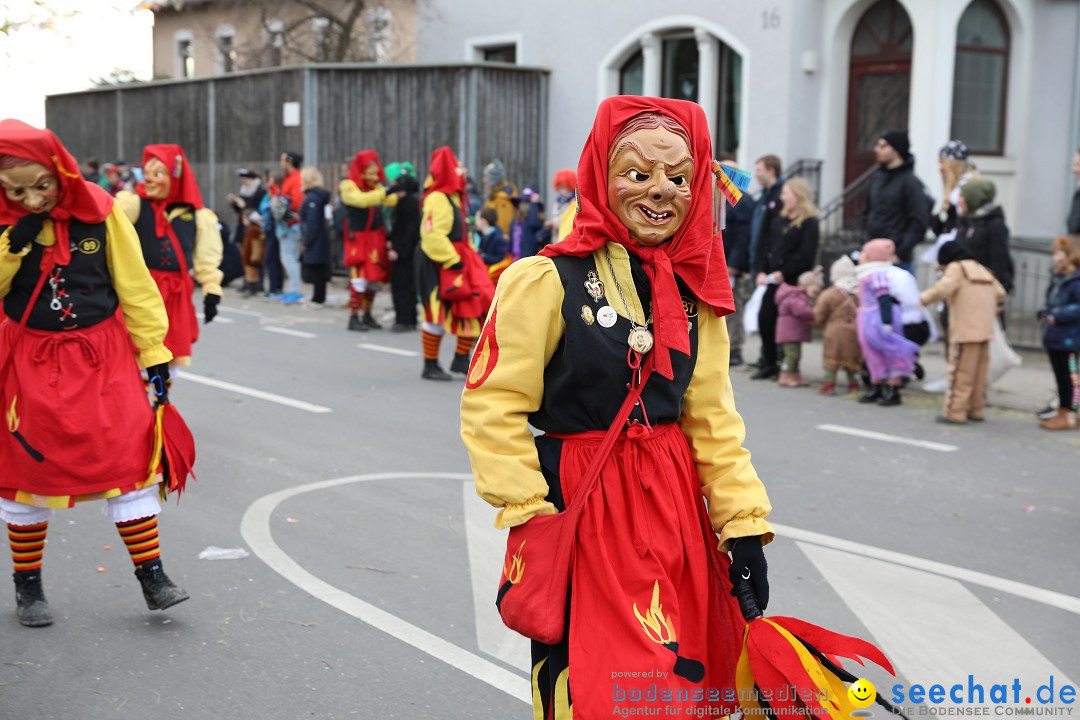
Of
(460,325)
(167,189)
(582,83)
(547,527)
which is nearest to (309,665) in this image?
(547,527)

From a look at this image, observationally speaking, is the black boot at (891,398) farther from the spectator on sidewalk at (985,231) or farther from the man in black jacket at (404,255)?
the man in black jacket at (404,255)

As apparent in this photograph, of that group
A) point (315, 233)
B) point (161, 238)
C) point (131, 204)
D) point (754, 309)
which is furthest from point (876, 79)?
point (131, 204)

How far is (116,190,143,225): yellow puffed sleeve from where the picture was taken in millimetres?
7198

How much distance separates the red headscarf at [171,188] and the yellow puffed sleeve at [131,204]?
0.05 meters

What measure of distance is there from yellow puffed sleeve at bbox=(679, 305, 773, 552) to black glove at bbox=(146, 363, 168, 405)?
253 centimetres

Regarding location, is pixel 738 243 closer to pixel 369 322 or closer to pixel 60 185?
pixel 369 322

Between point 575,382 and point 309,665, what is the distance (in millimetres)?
1996

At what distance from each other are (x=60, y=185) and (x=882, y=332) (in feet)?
23.3

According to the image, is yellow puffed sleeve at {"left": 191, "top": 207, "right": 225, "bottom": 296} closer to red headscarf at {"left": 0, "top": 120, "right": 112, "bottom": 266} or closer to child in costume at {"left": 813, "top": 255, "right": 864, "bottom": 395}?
red headscarf at {"left": 0, "top": 120, "right": 112, "bottom": 266}

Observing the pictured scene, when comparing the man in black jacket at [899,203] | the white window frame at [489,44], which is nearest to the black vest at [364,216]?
the man in black jacket at [899,203]

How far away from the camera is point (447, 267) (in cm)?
1034

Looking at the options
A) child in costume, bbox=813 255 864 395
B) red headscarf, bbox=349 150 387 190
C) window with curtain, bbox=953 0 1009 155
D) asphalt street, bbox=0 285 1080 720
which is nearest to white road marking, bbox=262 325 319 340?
red headscarf, bbox=349 150 387 190

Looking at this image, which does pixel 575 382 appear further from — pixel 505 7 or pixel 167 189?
pixel 505 7

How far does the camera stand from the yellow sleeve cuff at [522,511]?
2818mm
